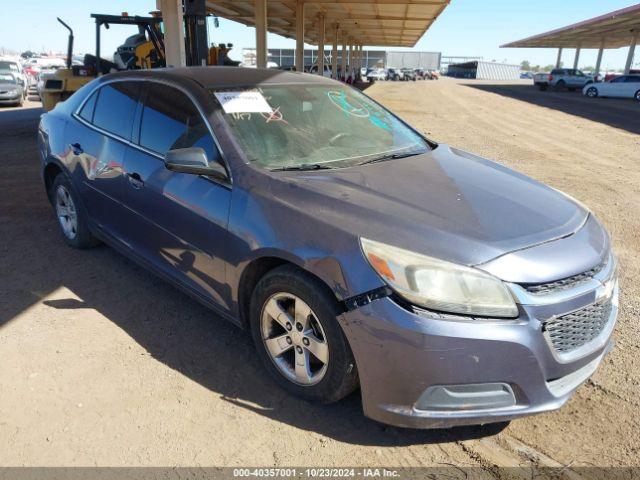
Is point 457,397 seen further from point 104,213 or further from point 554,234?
point 104,213

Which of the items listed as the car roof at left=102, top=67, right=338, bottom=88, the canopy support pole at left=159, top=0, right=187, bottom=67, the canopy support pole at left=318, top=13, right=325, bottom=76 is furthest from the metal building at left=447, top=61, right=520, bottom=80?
the car roof at left=102, top=67, right=338, bottom=88

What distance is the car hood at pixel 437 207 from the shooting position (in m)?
2.17

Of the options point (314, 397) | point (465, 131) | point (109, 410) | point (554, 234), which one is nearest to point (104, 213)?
point (109, 410)

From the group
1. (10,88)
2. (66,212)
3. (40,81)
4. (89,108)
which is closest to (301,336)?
(89,108)

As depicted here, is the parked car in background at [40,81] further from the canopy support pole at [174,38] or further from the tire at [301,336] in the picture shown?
the tire at [301,336]

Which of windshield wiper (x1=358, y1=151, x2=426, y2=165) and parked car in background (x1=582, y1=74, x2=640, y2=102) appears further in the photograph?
parked car in background (x1=582, y1=74, x2=640, y2=102)

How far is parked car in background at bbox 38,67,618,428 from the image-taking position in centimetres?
205

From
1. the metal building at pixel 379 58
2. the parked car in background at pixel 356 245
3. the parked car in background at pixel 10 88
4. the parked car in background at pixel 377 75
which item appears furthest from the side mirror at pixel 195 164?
the metal building at pixel 379 58

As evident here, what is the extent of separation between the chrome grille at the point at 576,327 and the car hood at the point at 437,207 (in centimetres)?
36

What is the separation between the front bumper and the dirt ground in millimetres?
304

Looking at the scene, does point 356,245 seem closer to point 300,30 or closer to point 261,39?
point 261,39

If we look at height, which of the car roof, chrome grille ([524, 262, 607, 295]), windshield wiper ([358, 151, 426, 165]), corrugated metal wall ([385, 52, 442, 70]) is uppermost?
corrugated metal wall ([385, 52, 442, 70])

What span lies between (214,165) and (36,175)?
6172 millimetres

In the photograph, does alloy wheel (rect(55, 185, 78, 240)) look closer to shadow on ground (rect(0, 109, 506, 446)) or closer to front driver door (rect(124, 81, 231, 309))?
shadow on ground (rect(0, 109, 506, 446))
